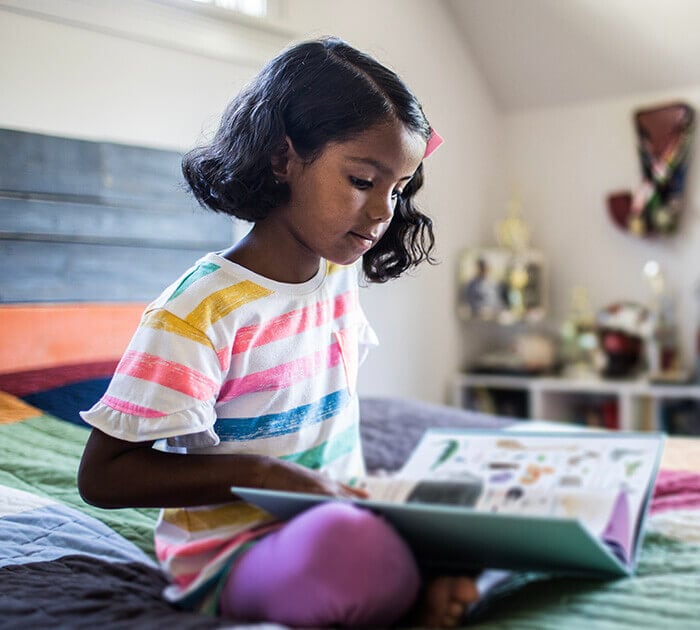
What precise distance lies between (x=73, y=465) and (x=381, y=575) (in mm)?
479

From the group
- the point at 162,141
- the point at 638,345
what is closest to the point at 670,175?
the point at 638,345

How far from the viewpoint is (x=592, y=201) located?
9.31 ft

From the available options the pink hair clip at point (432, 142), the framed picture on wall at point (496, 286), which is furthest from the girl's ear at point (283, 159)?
the framed picture on wall at point (496, 286)

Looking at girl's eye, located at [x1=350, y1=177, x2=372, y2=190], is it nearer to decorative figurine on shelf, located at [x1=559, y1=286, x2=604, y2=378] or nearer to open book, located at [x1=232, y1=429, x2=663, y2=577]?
open book, located at [x1=232, y1=429, x2=663, y2=577]

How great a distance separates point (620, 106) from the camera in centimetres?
273

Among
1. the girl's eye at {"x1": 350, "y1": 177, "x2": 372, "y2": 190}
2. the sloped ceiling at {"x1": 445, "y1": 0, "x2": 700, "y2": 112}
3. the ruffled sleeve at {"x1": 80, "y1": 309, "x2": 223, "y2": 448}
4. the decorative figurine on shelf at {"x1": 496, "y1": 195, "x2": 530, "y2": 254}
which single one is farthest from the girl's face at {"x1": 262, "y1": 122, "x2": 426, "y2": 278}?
the decorative figurine on shelf at {"x1": 496, "y1": 195, "x2": 530, "y2": 254}

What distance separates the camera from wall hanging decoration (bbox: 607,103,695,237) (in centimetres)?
260

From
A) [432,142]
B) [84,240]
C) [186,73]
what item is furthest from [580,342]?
[432,142]

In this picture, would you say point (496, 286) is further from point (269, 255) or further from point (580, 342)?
point (269, 255)

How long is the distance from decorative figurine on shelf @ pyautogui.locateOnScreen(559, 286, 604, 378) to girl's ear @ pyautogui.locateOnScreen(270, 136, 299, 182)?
2055 millimetres

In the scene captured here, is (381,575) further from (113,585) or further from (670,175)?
(670,175)

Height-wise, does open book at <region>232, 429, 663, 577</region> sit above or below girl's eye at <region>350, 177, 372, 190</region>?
below

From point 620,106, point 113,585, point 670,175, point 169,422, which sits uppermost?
point 620,106

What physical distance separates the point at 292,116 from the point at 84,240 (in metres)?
0.60
